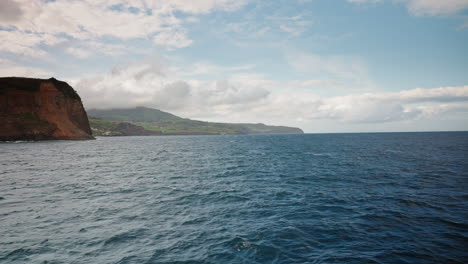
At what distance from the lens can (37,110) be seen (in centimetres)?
12144

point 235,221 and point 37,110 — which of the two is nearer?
point 235,221

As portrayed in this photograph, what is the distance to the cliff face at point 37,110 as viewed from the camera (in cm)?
11381

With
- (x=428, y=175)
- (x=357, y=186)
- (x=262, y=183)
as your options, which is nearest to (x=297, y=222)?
(x=262, y=183)

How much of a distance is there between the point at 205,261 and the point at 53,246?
987cm

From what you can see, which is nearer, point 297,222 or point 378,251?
point 378,251

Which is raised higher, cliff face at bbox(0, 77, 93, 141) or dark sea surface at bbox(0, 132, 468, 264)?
cliff face at bbox(0, 77, 93, 141)

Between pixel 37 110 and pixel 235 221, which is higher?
pixel 37 110

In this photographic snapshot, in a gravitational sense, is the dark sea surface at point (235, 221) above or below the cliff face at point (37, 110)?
below

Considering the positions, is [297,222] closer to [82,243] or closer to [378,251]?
[378,251]

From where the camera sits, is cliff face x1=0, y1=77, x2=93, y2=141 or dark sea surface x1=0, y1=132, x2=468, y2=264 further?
cliff face x1=0, y1=77, x2=93, y2=141

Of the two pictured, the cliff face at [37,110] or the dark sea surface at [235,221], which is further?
the cliff face at [37,110]

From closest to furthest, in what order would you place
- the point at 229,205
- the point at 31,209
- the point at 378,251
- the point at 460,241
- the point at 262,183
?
the point at 378,251 < the point at 460,241 < the point at 31,209 < the point at 229,205 < the point at 262,183

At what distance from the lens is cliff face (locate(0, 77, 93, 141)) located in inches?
4481

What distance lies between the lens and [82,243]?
14.4 metres
